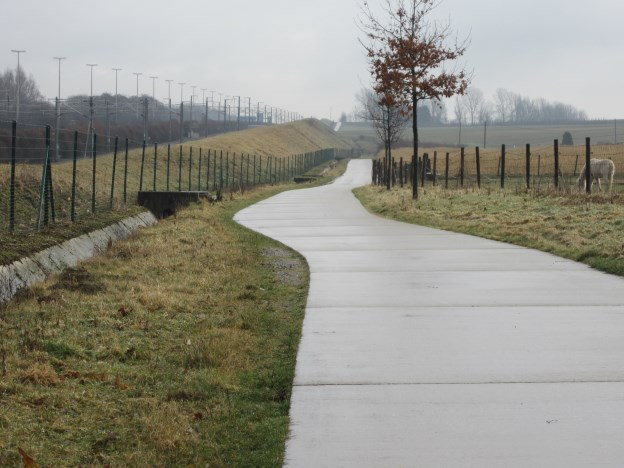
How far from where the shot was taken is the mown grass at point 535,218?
15035 millimetres

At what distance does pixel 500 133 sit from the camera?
18500 cm

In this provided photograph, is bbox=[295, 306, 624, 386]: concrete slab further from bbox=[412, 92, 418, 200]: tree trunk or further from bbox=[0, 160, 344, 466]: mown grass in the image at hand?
bbox=[412, 92, 418, 200]: tree trunk

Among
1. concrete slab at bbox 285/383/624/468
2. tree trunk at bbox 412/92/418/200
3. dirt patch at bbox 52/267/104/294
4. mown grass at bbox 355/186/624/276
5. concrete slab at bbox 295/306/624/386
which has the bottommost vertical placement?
concrete slab at bbox 285/383/624/468

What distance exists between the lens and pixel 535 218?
66.1 feet

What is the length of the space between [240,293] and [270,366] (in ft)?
12.4

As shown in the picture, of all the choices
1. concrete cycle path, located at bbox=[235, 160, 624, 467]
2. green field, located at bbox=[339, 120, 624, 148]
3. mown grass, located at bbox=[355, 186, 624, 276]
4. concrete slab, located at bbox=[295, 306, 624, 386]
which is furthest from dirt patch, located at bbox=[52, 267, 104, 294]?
green field, located at bbox=[339, 120, 624, 148]

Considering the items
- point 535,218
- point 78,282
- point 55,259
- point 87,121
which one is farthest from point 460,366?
point 87,121

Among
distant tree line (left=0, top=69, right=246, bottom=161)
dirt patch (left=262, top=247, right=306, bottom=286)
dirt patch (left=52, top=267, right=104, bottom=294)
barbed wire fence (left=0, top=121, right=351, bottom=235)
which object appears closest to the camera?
dirt patch (left=52, top=267, right=104, bottom=294)

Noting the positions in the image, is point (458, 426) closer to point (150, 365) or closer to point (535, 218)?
point (150, 365)

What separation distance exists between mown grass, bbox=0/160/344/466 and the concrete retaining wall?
1.17 feet

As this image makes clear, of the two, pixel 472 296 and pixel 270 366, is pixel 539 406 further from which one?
pixel 472 296

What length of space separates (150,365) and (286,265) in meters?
7.08

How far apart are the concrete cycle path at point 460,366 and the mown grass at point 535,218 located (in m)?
0.94

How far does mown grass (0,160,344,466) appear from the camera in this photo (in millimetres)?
5785
